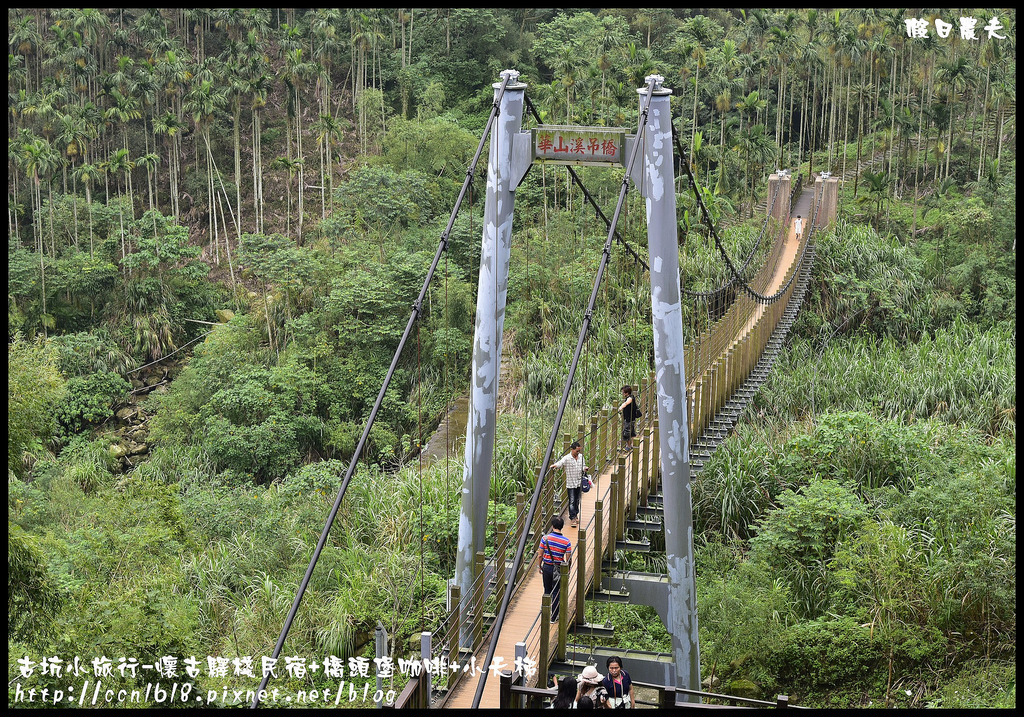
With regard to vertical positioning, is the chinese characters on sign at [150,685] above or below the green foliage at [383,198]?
below

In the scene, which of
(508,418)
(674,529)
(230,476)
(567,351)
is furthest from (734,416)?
(230,476)

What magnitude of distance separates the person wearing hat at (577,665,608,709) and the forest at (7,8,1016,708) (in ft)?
9.99

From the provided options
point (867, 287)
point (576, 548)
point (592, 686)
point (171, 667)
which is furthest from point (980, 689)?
point (867, 287)

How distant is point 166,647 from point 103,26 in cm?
2469

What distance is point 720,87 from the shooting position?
23.2 metres

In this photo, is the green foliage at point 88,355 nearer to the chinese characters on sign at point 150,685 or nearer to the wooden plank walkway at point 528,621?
the chinese characters on sign at point 150,685

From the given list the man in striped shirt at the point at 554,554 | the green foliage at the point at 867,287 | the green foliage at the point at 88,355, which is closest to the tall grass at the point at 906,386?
the green foliage at the point at 867,287

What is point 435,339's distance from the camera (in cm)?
1780

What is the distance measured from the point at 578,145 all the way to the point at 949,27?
19620 mm

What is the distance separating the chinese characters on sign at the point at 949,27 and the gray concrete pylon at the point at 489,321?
59.5 ft

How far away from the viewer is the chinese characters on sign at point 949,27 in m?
22.6

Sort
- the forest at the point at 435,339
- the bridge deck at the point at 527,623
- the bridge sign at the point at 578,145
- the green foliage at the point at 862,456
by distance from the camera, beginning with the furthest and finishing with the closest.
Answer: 1. the green foliage at the point at 862,456
2. the forest at the point at 435,339
3. the bridge sign at the point at 578,145
4. the bridge deck at the point at 527,623

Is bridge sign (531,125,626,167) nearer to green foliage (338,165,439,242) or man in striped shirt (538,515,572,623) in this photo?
man in striped shirt (538,515,572,623)

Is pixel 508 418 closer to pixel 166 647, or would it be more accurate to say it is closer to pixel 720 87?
pixel 166 647
